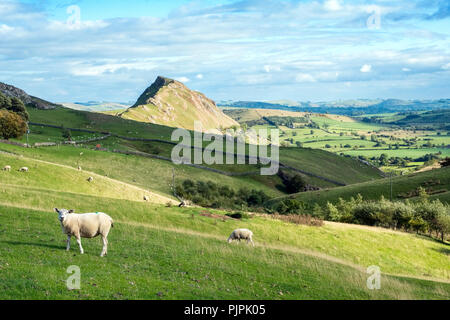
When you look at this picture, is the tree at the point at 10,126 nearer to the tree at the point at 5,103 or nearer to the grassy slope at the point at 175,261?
the tree at the point at 5,103

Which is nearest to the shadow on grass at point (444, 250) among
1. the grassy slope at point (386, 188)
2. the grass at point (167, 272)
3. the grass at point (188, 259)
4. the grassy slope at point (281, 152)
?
the grass at point (188, 259)

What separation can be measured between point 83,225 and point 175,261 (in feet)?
20.0

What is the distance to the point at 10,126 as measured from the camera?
322 feet

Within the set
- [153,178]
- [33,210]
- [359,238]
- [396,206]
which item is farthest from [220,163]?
[33,210]

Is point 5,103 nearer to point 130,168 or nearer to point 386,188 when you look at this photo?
point 130,168

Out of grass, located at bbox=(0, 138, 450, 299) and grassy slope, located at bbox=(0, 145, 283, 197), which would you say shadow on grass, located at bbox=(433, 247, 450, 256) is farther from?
grassy slope, located at bbox=(0, 145, 283, 197)

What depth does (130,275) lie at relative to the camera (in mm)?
21203

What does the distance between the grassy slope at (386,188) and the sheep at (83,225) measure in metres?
83.6

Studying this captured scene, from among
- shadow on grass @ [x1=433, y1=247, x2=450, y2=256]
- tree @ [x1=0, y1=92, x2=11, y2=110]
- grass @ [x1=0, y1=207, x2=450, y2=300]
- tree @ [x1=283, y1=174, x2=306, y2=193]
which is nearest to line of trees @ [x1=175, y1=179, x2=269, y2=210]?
tree @ [x1=283, y1=174, x2=306, y2=193]

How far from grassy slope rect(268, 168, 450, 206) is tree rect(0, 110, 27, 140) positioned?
240 feet

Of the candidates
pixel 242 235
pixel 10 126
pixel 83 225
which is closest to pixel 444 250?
pixel 242 235

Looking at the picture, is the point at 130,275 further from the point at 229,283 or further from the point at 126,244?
the point at 126,244

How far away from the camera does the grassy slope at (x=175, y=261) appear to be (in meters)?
19.5
